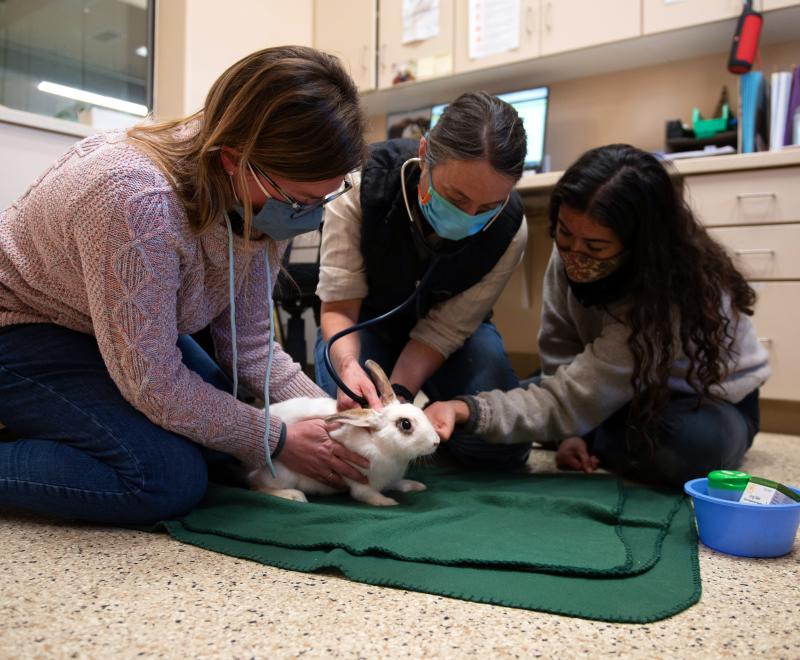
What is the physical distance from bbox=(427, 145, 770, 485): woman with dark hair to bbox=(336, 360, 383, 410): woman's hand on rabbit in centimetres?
12

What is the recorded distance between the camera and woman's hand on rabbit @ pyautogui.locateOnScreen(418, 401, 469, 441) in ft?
4.43

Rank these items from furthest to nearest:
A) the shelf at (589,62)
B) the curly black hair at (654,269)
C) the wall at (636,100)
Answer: the wall at (636,100) < the shelf at (589,62) < the curly black hair at (654,269)

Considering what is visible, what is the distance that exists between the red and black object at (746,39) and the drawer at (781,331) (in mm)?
821

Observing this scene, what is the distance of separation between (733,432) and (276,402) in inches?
40.0

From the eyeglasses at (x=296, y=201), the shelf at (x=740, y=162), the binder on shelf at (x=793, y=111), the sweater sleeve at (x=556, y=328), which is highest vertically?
the binder on shelf at (x=793, y=111)

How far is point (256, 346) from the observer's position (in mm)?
1458

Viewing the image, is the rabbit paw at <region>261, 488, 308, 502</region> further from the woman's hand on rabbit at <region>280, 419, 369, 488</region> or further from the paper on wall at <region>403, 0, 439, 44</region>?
the paper on wall at <region>403, 0, 439, 44</region>

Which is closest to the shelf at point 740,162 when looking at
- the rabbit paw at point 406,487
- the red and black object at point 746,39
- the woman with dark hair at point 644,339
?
the red and black object at point 746,39

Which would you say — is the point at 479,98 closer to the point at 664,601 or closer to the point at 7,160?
the point at 664,601

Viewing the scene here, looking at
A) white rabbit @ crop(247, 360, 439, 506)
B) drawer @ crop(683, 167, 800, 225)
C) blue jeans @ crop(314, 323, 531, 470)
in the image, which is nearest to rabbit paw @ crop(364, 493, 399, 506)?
white rabbit @ crop(247, 360, 439, 506)

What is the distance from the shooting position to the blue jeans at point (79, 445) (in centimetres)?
113

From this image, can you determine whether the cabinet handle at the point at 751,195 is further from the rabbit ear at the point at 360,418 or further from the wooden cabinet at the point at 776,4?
the rabbit ear at the point at 360,418

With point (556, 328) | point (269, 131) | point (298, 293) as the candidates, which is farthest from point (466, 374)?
point (298, 293)

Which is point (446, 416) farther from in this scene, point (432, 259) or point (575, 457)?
point (575, 457)
